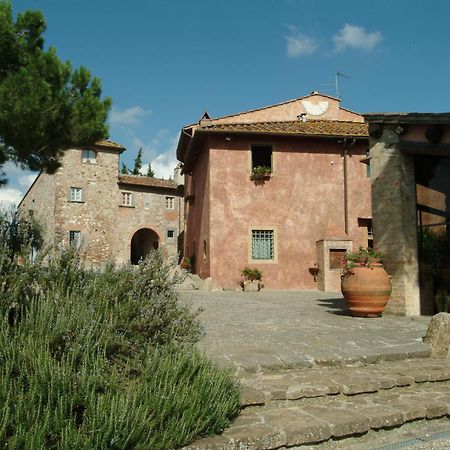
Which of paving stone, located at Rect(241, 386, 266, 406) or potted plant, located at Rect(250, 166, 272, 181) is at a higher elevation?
potted plant, located at Rect(250, 166, 272, 181)

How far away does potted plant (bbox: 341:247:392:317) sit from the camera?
25.2 ft

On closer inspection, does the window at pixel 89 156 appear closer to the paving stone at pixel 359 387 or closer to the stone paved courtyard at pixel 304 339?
the stone paved courtyard at pixel 304 339

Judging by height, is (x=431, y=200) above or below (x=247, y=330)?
above

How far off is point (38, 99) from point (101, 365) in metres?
8.10

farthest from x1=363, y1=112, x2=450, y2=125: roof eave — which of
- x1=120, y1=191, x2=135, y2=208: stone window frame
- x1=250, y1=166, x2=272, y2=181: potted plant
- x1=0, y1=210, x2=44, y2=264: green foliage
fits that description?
x1=120, y1=191, x2=135, y2=208: stone window frame

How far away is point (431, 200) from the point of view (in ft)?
29.1

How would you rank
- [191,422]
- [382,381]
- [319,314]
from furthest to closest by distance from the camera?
[319,314], [382,381], [191,422]

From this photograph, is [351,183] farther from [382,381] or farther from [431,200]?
[382,381]

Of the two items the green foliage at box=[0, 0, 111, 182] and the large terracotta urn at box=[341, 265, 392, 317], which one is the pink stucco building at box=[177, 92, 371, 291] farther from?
the large terracotta urn at box=[341, 265, 392, 317]

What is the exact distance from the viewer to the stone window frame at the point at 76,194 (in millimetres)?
26906

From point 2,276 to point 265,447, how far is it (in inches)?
92.3

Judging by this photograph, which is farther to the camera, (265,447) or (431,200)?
(431,200)

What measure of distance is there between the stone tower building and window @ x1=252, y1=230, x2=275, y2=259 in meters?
9.35

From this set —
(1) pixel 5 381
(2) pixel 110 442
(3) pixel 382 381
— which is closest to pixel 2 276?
(1) pixel 5 381
